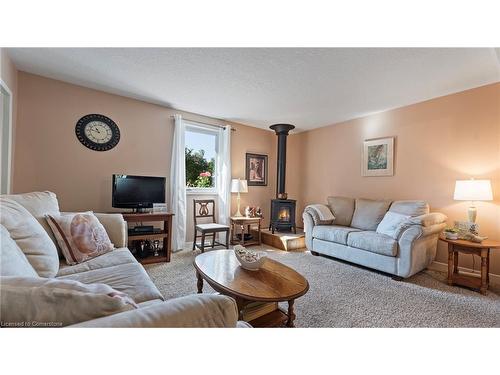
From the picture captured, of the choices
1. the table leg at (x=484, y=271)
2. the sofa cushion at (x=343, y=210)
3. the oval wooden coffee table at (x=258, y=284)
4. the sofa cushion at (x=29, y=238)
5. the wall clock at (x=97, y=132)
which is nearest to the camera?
the sofa cushion at (x=29, y=238)

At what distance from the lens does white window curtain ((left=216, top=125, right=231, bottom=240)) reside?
4.17 m

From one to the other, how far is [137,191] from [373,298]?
10.2ft

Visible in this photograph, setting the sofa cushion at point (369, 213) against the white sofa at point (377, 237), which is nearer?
the white sofa at point (377, 237)

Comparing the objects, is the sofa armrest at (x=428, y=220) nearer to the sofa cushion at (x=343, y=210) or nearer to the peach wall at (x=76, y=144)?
the sofa cushion at (x=343, y=210)

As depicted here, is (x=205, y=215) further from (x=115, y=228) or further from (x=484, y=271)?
(x=484, y=271)

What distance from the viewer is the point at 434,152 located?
10.2ft

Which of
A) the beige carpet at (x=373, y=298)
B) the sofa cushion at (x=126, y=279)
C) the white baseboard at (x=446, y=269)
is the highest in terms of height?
the sofa cushion at (x=126, y=279)

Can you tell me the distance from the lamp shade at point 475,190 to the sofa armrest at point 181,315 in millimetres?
3122

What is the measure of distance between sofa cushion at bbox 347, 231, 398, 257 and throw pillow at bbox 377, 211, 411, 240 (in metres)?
0.10

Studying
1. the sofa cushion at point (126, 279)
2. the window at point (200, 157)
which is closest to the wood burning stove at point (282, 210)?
the window at point (200, 157)

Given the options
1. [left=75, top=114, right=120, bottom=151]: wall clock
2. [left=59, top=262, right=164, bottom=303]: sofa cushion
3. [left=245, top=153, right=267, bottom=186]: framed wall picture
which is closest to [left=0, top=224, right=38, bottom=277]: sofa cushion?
[left=59, top=262, right=164, bottom=303]: sofa cushion

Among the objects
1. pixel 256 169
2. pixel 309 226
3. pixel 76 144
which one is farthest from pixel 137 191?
pixel 309 226

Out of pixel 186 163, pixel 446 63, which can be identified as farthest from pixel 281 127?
pixel 446 63

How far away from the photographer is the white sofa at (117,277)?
59 cm
